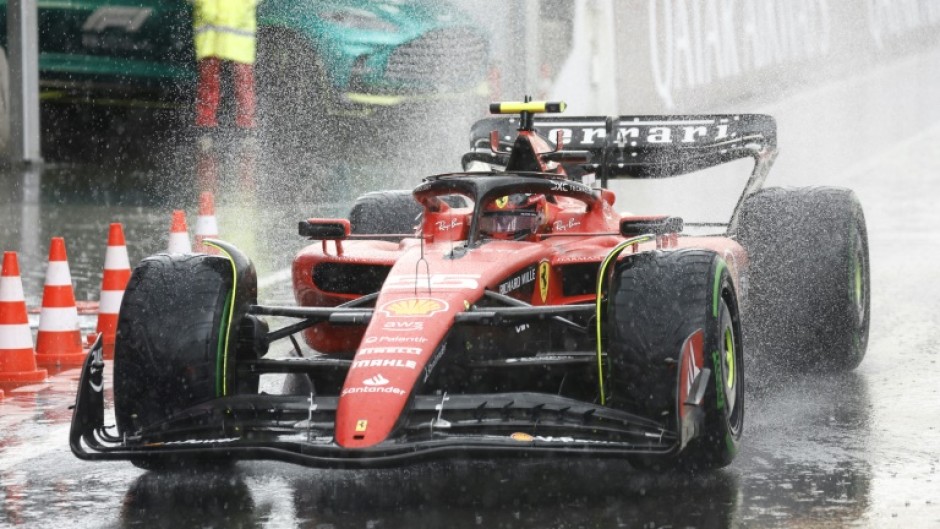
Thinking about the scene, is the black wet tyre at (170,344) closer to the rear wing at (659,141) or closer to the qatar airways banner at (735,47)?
the rear wing at (659,141)

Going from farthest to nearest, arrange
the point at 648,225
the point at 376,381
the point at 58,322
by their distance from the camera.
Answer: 1. the point at 58,322
2. the point at 648,225
3. the point at 376,381

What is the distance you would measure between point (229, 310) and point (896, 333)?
4.93m

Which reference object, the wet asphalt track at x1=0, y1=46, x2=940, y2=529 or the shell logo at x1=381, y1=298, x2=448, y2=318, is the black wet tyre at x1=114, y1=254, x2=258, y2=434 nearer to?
the wet asphalt track at x1=0, y1=46, x2=940, y2=529

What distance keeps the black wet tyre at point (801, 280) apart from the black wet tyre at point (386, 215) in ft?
6.18

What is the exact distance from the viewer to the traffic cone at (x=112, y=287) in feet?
31.4

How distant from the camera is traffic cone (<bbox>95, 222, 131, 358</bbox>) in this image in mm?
9562

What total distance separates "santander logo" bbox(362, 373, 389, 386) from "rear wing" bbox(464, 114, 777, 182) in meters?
4.03

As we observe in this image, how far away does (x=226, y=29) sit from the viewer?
20.5 m

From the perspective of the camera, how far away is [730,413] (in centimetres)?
646

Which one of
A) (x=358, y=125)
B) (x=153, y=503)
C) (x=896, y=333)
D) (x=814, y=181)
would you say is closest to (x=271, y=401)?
(x=153, y=503)

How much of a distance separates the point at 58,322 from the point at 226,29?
38.8ft

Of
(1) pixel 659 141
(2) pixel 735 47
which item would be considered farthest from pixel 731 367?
(2) pixel 735 47

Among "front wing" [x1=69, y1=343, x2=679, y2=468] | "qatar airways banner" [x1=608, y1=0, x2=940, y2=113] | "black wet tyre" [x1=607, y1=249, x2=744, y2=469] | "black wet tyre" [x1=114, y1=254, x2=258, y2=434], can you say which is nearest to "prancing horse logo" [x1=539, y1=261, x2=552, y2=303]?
"black wet tyre" [x1=607, y1=249, x2=744, y2=469]

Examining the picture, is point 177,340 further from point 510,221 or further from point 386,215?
point 386,215
